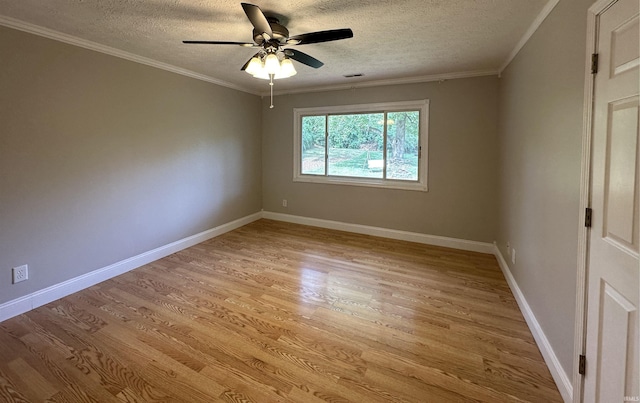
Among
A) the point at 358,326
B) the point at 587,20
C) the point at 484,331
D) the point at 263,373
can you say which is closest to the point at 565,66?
the point at 587,20

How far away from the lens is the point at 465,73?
3.83m

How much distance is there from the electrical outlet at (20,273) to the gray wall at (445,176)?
372 centimetres

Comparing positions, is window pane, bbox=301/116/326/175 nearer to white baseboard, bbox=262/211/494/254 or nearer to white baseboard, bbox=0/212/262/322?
white baseboard, bbox=262/211/494/254

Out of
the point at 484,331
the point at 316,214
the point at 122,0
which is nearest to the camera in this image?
the point at 122,0

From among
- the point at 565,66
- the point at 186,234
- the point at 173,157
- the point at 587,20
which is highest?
the point at 587,20

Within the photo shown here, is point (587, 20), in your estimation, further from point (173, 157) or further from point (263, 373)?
point (173, 157)

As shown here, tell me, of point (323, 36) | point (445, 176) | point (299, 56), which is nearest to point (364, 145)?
point (445, 176)

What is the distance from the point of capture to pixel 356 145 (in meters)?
4.79

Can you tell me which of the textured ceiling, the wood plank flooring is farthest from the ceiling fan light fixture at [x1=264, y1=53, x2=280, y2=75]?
the wood plank flooring

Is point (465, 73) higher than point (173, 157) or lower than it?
higher

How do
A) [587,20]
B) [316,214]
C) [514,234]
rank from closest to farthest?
[587,20] → [514,234] → [316,214]

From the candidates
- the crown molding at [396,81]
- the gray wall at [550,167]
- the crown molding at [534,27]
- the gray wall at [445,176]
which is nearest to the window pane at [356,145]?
the gray wall at [445,176]

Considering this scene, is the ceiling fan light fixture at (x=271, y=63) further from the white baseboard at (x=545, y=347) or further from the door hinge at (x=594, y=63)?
the white baseboard at (x=545, y=347)

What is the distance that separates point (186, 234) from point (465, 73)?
4.37 meters
